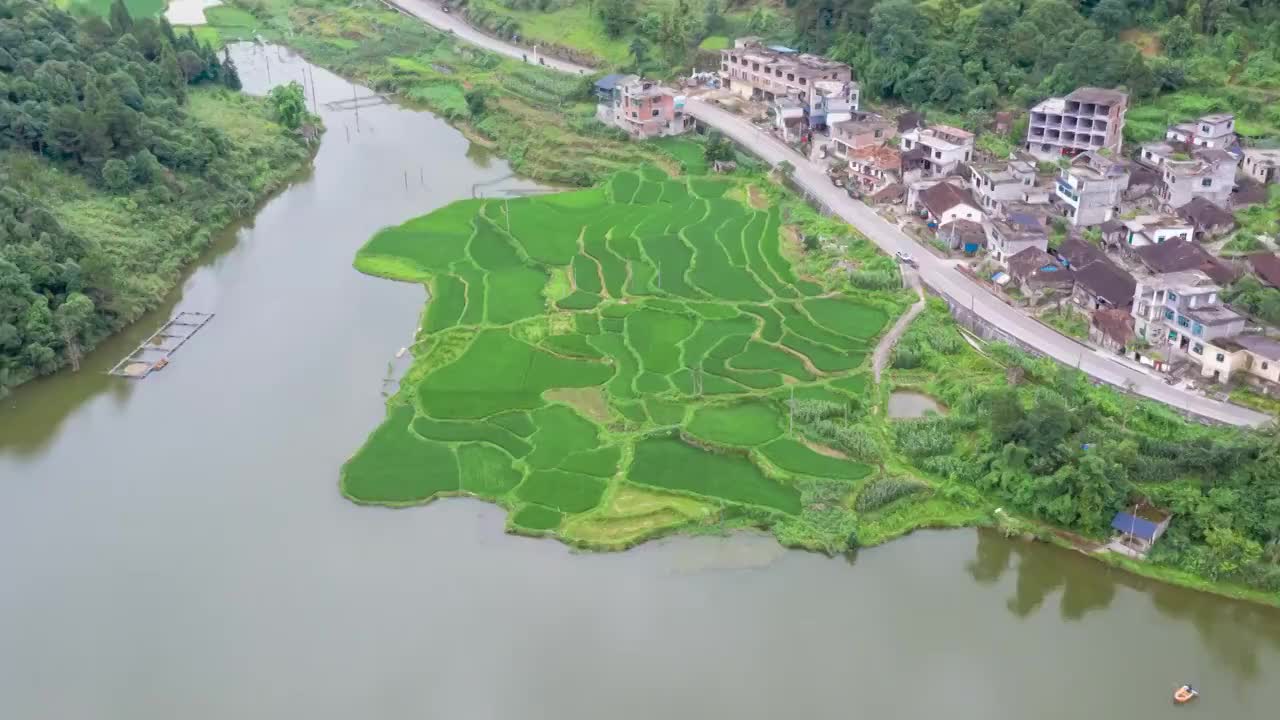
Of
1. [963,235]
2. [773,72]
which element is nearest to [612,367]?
[963,235]

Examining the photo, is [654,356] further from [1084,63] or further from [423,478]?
[1084,63]

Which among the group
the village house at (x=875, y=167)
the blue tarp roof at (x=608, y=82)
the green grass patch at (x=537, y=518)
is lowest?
the green grass patch at (x=537, y=518)

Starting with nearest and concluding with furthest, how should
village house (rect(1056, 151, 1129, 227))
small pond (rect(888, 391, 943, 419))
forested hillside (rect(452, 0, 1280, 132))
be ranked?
small pond (rect(888, 391, 943, 419))
village house (rect(1056, 151, 1129, 227))
forested hillside (rect(452, 0, 1280, 132))

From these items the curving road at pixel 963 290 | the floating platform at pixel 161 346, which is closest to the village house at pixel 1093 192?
the curving road at pixel 963 290

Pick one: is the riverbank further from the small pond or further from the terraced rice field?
the small pond

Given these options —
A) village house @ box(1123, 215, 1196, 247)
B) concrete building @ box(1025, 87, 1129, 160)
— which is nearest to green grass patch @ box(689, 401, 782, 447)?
village house @ box(1123, 215, 1196, 247)

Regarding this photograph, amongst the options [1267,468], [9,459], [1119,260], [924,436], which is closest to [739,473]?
[924,436]

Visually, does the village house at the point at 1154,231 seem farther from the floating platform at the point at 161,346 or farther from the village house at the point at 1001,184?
the floating platform at the point at 161,346
